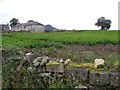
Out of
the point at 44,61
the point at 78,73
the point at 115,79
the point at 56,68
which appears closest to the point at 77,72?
the point at 78,73

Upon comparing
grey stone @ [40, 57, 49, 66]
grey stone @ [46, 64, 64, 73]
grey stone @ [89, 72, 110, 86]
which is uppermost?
grey stone @ [40, 57, 49, 66]

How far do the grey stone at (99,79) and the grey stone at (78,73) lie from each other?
7.3 inches

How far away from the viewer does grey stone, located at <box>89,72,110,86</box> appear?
747 cm

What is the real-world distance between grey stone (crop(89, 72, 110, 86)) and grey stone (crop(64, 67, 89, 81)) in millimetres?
187

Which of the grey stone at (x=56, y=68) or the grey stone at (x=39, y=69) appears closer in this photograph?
the grey stone at (x=56, y=68)

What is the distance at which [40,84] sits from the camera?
7852mm

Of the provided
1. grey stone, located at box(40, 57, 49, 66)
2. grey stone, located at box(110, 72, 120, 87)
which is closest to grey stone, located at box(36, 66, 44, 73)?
grey stone, located at box(40, 57, 49, 66)

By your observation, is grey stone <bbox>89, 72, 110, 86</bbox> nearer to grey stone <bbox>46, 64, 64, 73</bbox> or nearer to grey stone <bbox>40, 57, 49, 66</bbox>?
grey stone <bbox>46, 64, 64, 73</bbox>

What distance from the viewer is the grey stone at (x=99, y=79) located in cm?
747

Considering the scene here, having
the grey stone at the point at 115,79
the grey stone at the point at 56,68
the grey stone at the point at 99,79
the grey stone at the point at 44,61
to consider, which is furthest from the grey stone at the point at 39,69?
the grey stone at the point at 115,79

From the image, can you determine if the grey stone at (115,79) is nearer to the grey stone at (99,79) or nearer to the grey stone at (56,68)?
the grey stone at (99,79)

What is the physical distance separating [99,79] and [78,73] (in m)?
0.59

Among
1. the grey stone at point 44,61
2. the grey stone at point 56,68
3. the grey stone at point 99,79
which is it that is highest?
the grey stone at point 44,61

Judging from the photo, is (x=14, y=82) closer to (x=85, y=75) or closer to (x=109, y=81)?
(x=85, y=75)
